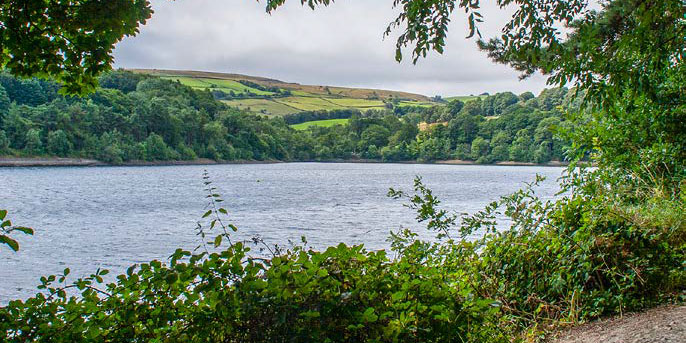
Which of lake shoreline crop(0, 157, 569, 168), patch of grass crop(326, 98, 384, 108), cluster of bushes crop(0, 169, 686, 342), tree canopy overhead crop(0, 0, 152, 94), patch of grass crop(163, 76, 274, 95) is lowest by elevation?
lake shoreline crop(0, 157, 569, 168)

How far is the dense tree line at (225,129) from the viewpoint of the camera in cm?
8850

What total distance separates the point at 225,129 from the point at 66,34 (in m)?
121

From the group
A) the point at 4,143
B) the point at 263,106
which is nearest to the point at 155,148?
the point at 4,143

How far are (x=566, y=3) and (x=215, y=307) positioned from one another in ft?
15.6

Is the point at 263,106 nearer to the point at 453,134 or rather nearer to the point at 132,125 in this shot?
the point at 132,125

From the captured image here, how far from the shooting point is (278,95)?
171 metres

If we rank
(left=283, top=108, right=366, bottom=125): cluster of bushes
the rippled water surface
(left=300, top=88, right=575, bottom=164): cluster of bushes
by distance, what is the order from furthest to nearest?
(left=283, top=108, right=366, bottom=125): cluster of bushes
(left=300, top=88, right=575, bottom=164): cluster of bushes
the rippled water surface

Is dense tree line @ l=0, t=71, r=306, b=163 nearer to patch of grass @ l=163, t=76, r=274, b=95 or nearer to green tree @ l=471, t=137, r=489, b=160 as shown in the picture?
patch of grass @ l=163, t=76, r=274, b=95

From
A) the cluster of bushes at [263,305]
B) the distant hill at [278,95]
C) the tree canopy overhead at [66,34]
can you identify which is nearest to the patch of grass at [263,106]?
the distant hill at [278,95]

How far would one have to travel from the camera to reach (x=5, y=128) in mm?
80188

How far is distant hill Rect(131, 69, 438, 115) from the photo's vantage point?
516 ft

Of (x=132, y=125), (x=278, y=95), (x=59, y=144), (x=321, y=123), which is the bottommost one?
(x=59, y=144)

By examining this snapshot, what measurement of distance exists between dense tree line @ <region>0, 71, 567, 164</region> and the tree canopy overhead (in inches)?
2906

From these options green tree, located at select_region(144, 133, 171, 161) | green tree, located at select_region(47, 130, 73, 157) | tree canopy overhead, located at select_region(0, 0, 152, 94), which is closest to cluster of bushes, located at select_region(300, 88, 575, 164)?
green tree, located at select_region(144, 133, 171, 161)
